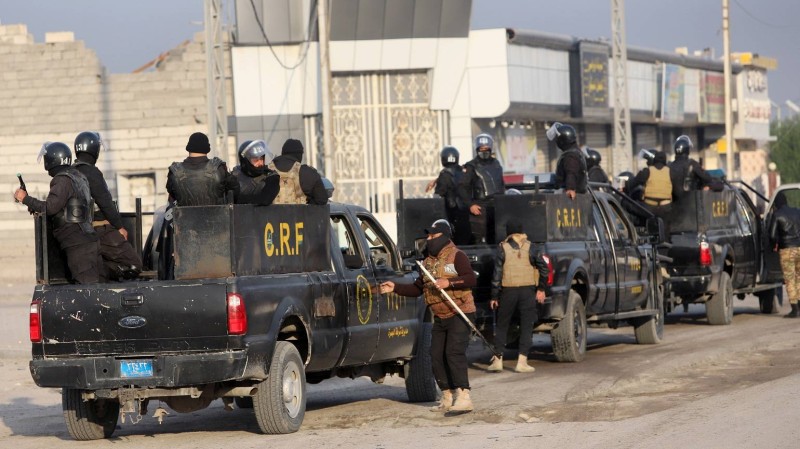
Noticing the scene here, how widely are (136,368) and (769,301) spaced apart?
15.0m

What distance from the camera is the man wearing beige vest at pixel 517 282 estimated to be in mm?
15203

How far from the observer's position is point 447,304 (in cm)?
1230

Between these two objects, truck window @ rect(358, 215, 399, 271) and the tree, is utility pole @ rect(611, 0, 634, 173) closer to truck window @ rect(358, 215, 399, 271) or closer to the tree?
truck window @ rect(358, 215, 399, 271)

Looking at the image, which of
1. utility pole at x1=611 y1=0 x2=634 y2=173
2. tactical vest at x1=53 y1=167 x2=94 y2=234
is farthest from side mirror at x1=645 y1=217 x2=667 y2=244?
utility pole at x1=611 y1=0 x2=634 y2=173

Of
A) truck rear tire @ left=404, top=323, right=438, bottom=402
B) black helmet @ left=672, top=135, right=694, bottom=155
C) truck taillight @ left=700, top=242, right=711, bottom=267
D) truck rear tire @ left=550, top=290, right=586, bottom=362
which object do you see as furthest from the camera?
black helmet @ left=672, top=135, right=694, bottom=155

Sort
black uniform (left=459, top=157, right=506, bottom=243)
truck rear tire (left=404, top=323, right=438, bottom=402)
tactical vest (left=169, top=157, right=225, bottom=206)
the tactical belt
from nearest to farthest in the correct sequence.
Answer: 1. tactical vest (left=169, top=157, right=225, bottom=206)
2. truck rear tire (left=404, top=323, right=438, bottom=402)
3. black uniform (left=459, top=157, right=506, bottom=243)
4. the tactical belt

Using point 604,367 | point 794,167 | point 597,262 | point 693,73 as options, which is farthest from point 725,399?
point 794,167

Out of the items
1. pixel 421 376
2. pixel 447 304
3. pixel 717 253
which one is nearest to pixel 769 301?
pixel 717 253

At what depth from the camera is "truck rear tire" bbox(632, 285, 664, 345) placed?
60.6 ft

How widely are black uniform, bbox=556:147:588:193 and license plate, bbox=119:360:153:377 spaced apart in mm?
7422

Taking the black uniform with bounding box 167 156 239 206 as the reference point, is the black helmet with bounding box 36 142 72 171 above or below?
above

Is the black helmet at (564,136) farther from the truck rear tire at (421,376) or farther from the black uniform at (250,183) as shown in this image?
the black uniform at (250,183)

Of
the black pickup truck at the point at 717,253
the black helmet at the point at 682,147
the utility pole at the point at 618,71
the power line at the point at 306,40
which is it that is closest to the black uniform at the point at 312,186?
the black pickup truck at the point at 717,253

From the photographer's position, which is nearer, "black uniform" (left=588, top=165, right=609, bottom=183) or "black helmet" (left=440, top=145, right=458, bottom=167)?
"black helmet" (left=440, top=145, right=458, bottom=167)
